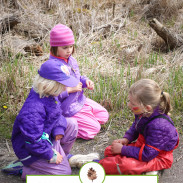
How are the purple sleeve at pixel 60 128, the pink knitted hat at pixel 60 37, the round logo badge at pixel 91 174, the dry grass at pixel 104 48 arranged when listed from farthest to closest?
the dry grass at pixel 104 48
the pink knitted hat at pixel 60 37
the purple sleeve at pixel 60 128
the round logo badge at pixel 91 174

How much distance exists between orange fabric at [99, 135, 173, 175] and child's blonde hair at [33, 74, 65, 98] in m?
0.86

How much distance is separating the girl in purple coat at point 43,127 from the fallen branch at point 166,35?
11.9ft

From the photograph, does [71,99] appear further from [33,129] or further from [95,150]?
[33,129]

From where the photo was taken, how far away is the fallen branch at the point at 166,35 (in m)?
5.58

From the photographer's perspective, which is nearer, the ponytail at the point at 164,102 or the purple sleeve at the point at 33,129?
the purple sleeve at the point at 33,129

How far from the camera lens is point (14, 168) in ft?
8.93

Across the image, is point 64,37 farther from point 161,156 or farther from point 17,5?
point 17,5

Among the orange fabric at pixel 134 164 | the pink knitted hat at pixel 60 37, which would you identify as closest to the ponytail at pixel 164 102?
the orange fabric at pixel 134 164

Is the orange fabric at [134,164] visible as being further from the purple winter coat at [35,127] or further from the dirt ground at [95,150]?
the purple winter coat at [35,127]

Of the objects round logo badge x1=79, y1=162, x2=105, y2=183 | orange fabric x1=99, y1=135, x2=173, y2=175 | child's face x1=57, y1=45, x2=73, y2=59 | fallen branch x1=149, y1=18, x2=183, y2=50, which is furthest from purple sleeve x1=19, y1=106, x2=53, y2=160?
fallen branch x1=149, y1=18, x2=183, y2=50

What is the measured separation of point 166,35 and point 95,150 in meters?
3.38

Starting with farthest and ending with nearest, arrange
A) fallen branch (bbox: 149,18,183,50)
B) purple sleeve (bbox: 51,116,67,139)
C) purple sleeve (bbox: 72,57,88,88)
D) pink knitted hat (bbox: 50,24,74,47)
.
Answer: fallen branch (bbox: 149,18,183,50) → purple sleeve (bbox: 72,57,88,88) → pink knitted hat (bbox: 50,24,74,47) → purple sleeve (bbox: 51,116,67,139)

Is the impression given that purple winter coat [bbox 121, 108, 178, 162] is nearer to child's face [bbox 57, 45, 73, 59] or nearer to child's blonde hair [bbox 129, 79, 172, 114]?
child's blonde hair [bbox 129, 79, 172, 114]

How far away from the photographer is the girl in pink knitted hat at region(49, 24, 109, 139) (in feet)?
10.8
